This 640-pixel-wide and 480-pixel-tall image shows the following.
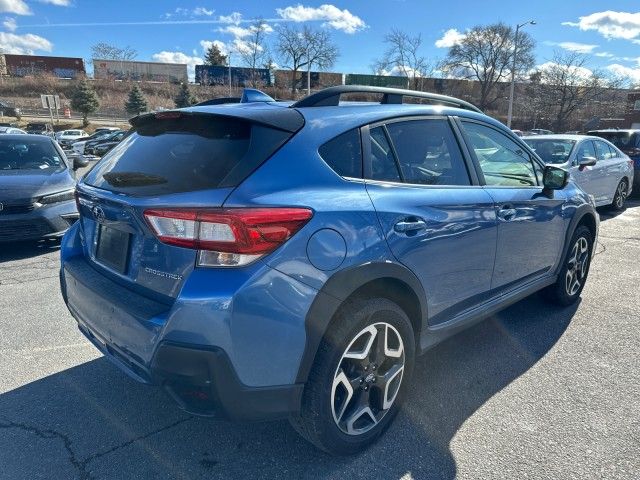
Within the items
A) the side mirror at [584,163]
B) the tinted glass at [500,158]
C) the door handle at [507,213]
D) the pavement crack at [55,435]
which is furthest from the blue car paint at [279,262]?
the side mirror at [584,163]

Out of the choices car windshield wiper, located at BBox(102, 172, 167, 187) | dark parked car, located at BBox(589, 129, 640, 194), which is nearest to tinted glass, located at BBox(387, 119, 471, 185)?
car windshield wiper, located at BBox(102, 172, 167, 187)

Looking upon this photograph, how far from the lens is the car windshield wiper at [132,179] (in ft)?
7.09

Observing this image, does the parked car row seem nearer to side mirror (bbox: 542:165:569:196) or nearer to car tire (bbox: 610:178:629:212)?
side mirror (bbox: 542:165:569:196)

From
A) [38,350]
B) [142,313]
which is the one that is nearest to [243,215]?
[142,313]

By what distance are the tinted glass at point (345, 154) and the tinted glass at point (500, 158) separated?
3.67 ft

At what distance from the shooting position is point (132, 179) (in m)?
2.29

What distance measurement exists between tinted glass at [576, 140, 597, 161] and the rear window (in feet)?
24.9

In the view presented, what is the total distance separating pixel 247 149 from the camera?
205 cm

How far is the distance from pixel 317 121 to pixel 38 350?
8.97 feet

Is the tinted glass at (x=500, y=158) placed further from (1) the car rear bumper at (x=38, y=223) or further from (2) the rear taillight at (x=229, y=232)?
(1) the car rear bumper at (x=38, y=223)

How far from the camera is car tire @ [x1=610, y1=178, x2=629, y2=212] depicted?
32.0ft

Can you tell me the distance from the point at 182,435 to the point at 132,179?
1373mm

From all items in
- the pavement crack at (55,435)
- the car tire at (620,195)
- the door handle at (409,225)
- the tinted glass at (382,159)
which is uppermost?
the tinted glass at (382,159)

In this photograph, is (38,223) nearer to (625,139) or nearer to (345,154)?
(345,154)
